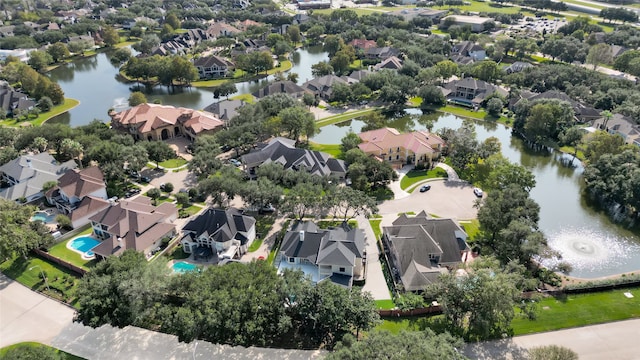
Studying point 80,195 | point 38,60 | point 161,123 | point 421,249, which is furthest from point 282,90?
point 38,60

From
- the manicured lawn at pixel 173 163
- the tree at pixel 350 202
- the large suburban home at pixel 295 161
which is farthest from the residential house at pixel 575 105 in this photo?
the manicured lawn at pixel 173 163

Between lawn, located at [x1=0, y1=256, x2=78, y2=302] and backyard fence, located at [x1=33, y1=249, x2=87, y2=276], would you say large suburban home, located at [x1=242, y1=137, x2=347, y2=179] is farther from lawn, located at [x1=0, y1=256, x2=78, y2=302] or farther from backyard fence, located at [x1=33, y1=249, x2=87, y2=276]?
lawn, located at [x1=0, y1=256, x2=78, y2=302]

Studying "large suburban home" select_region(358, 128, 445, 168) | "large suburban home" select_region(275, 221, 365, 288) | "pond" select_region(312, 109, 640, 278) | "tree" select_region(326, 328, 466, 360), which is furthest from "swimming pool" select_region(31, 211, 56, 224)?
"large suburban home" select_region(358, 128, 445, 168)

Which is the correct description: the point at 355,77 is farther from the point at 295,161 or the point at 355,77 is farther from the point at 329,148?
the point at 295,161

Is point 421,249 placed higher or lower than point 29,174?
higher

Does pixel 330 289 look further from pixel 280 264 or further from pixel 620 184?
pixel 620 184

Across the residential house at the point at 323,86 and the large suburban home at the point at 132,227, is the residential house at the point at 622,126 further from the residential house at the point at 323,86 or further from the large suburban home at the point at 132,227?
the large suburban home at the point at 132,227

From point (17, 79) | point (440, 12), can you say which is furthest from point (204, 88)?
point (440, 12)
